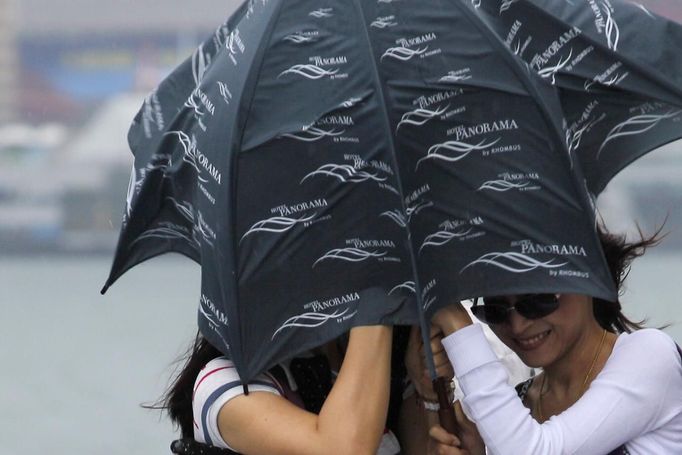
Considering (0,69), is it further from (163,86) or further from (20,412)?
(163,86)

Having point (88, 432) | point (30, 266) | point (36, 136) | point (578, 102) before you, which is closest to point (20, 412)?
point (88, 432)

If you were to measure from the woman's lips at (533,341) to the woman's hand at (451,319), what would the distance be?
142mm

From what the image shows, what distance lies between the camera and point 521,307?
2119mm

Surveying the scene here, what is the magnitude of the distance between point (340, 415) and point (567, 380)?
0.45 meters

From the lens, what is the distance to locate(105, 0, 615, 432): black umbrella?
1950mm

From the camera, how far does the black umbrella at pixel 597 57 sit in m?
2.05

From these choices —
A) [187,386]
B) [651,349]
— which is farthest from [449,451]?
[187,386]

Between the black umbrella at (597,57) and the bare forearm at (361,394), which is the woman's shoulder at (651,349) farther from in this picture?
the bare forearm at (361,394)

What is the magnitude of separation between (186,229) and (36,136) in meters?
5.67

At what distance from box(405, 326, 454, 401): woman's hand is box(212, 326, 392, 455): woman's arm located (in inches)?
3.8

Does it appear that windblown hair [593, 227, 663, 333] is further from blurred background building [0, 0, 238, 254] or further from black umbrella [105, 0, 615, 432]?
blurred background building [0, 0, 238, 254]

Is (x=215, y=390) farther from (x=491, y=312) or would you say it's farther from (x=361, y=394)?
(x=491, y=312)

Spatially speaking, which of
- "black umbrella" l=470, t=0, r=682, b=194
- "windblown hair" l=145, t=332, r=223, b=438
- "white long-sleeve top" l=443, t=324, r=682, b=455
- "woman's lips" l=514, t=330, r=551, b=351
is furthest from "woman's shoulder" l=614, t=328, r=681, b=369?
"windblown hair" l=145, t=332, r=223, b=438

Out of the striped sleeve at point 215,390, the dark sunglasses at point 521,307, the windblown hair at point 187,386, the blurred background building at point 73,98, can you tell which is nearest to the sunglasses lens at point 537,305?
the dark sunglasses at point 521,307
